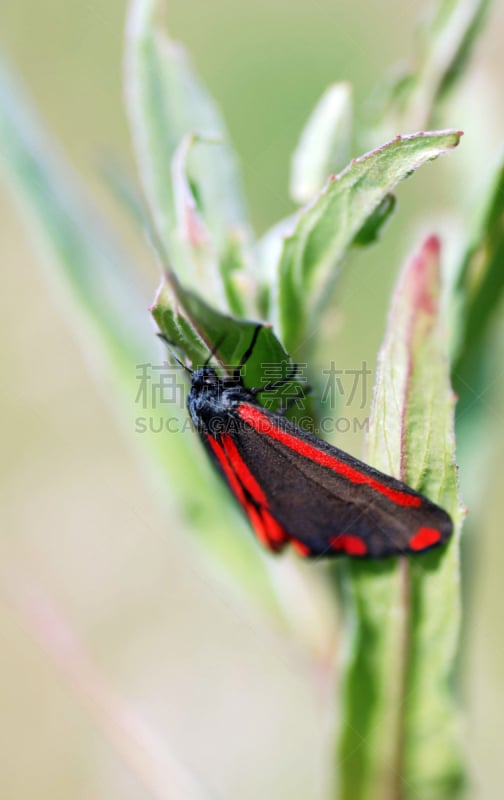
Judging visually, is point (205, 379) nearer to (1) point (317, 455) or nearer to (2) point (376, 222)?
(1) point (317, 455)

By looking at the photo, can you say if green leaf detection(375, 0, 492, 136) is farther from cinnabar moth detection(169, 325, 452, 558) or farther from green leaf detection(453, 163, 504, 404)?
cinnabar moth detection(169, 325, 452, 558)

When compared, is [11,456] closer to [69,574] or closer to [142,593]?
[69,574]

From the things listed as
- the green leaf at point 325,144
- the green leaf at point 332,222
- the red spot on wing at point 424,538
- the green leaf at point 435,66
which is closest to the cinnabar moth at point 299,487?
the red spot on wing at point 424,538

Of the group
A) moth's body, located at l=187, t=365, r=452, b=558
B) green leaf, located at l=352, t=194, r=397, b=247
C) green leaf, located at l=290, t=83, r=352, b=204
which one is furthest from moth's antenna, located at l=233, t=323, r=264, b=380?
green leaf, located at l=290, t=83, r=352, b=204

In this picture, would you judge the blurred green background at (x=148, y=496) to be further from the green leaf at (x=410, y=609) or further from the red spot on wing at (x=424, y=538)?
the red spot on wing at (x=424, y=538)

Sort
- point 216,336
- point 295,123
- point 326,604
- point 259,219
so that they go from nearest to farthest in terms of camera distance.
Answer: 1. point 216,336
2. point 326,604
3. point 295,123
4. point 259,219

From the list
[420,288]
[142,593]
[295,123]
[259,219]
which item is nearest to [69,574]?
[142,593]

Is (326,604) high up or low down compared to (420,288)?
down
